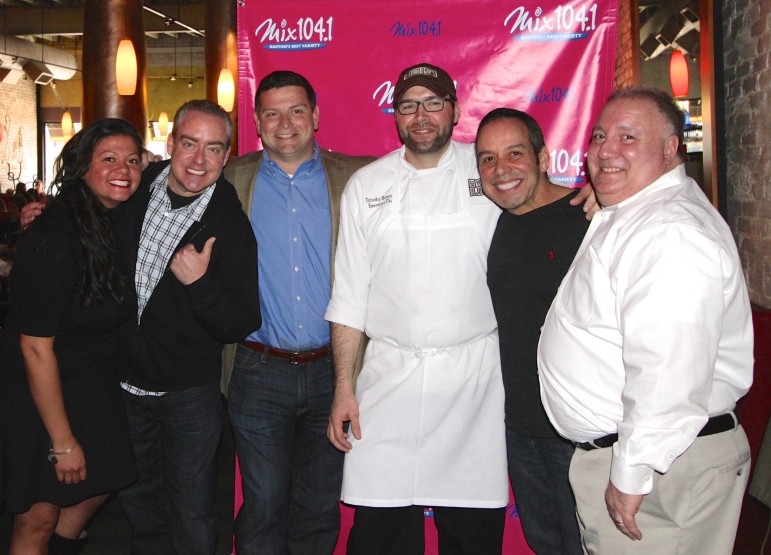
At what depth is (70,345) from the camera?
7.89ft

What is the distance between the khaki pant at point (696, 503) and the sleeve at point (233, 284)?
1.29 m

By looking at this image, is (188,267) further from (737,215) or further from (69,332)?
(737,215)

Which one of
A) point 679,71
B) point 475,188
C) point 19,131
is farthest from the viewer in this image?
point 19,131

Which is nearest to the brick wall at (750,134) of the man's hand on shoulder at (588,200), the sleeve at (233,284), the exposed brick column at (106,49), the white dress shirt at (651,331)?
the man's hand on shoulder at (588,200)

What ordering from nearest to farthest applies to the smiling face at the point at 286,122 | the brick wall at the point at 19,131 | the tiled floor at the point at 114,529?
the smiling face at the point at 286,122, the tiled floor at the point at 114,529, the brick wall at the point at 19,131

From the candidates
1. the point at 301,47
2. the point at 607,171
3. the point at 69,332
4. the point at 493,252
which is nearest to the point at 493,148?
the point at 493,252

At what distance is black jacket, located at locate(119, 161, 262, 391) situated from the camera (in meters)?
2.51

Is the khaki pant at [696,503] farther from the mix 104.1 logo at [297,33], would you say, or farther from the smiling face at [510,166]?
the mix 104.1 logo at [297,33]

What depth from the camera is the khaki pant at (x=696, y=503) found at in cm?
182

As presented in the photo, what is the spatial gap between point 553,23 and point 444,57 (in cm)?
49

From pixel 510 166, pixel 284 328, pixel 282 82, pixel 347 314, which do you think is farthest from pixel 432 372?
pixel 282 82

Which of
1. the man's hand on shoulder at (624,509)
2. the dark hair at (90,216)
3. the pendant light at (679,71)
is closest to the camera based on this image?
the man's hand on shoulder at (624,509)

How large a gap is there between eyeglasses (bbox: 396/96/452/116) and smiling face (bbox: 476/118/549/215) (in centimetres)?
21

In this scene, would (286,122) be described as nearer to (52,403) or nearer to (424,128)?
(424,128)
